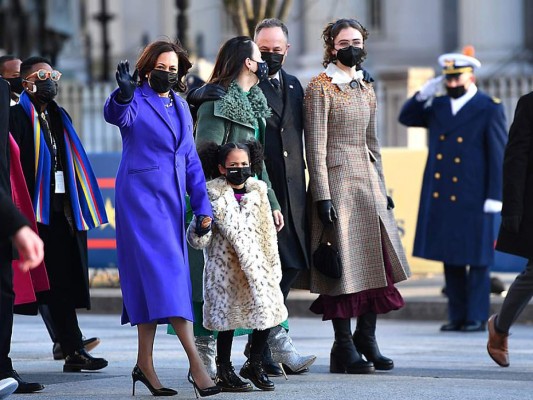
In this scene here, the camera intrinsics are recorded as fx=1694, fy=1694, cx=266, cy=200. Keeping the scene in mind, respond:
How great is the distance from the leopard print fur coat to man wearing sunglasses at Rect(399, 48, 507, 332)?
15.0 feet

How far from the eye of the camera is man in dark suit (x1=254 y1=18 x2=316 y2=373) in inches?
362

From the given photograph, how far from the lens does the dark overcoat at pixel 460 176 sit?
41.8ft

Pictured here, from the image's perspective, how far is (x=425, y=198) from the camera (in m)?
13.2

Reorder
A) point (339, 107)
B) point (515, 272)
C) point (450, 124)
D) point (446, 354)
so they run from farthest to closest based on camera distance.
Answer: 1. point (515, 272)
2. point (450, 124)
3. point (446, 354)
4. point (339, 107)

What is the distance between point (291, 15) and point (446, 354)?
25237 mm

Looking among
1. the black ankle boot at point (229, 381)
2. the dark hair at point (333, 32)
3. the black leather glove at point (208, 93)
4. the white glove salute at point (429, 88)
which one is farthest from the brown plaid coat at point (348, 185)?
the white glove salute at point (429, 88)

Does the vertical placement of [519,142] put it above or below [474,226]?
above

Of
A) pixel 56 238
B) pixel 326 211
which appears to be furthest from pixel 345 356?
pixel 56 238

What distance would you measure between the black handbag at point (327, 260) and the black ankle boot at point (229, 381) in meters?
1.11

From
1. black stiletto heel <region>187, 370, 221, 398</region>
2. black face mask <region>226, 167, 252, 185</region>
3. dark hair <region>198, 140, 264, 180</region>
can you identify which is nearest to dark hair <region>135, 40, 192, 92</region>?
dark hair <region>198, 140, 264, 180</region>

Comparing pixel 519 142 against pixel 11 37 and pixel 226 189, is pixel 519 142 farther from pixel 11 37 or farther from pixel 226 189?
pixel 11 37

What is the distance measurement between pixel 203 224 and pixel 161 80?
738mm

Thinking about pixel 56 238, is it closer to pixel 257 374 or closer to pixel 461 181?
pixel 257 374

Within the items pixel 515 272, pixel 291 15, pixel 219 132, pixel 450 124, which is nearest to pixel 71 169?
pixel 219 132
